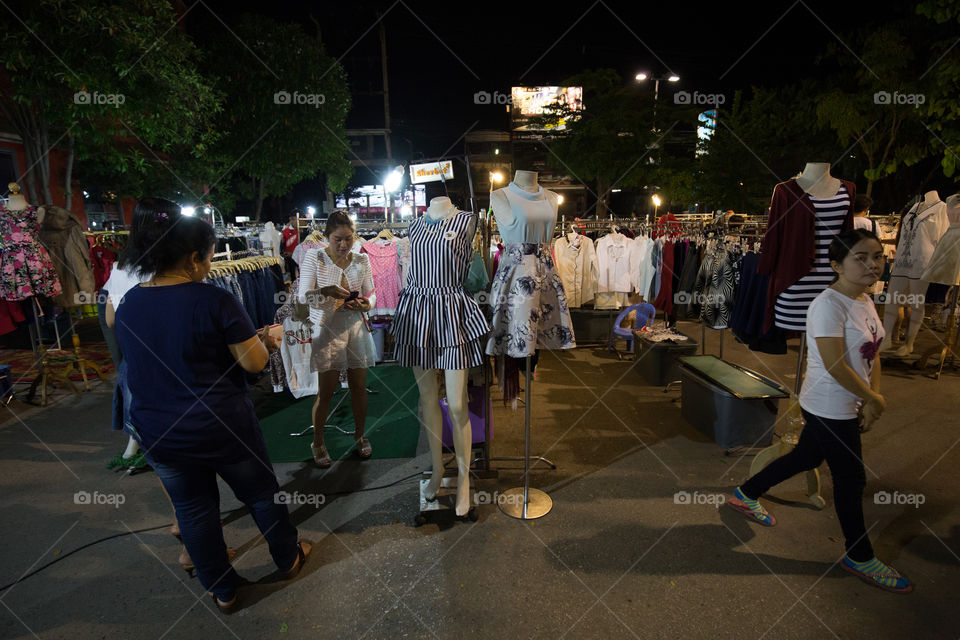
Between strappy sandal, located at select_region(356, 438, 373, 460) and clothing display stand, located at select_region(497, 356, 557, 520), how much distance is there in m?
1.15

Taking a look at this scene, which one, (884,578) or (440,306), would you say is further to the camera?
(440,306)

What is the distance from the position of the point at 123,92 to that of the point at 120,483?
195 inches

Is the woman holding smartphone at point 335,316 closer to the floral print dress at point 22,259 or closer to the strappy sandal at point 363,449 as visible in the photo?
the strappy sandal at point 363,449

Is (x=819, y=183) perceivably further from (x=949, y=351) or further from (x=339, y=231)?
(x=949, y=351)

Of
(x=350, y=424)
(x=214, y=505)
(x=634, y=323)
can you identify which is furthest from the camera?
(x=634, y=323)

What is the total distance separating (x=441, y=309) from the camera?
2.45m

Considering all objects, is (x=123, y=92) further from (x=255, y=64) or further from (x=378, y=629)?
(x=378, y=629)
